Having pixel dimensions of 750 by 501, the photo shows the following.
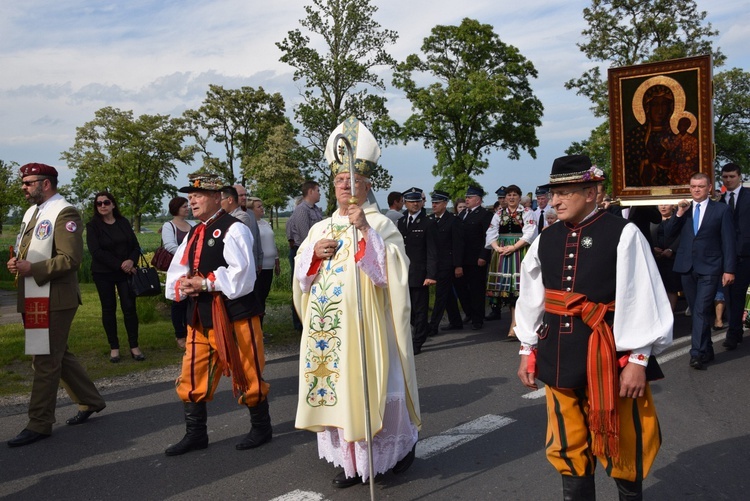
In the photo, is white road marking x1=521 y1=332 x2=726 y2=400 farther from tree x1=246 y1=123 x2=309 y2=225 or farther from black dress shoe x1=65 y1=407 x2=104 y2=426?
tree x1=246 y1=123 x2=309 y2=225

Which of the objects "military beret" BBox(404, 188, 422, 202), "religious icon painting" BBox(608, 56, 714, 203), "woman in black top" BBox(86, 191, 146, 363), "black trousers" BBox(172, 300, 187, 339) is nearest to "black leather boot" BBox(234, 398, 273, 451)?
"woman in black top" BBox(86, 191, 146, 363)

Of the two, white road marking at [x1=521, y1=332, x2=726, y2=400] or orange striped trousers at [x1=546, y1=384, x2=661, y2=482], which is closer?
orange striped trousers at [x1=546, y1=384, x2=661, y2=482]

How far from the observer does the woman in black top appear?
8.23 m

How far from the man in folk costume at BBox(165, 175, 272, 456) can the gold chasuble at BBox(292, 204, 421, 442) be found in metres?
0.70

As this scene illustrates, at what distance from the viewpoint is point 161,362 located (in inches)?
324

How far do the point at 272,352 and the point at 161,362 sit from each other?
1362mm

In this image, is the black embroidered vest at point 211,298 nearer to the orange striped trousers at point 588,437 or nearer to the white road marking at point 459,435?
the white road marking at point 459,435

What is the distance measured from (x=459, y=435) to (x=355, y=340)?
1.48 m

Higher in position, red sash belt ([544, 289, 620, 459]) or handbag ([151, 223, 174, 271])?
handbag ([151, 223, 174, 271])

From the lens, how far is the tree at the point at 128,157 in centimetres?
5697

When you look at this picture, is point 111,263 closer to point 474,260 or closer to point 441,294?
point 441,294

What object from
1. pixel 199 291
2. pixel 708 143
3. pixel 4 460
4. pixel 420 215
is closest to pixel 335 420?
pixel 199 291

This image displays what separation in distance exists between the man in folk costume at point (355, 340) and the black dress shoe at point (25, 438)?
2.38 meters

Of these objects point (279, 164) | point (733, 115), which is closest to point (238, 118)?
point (279, 164)
